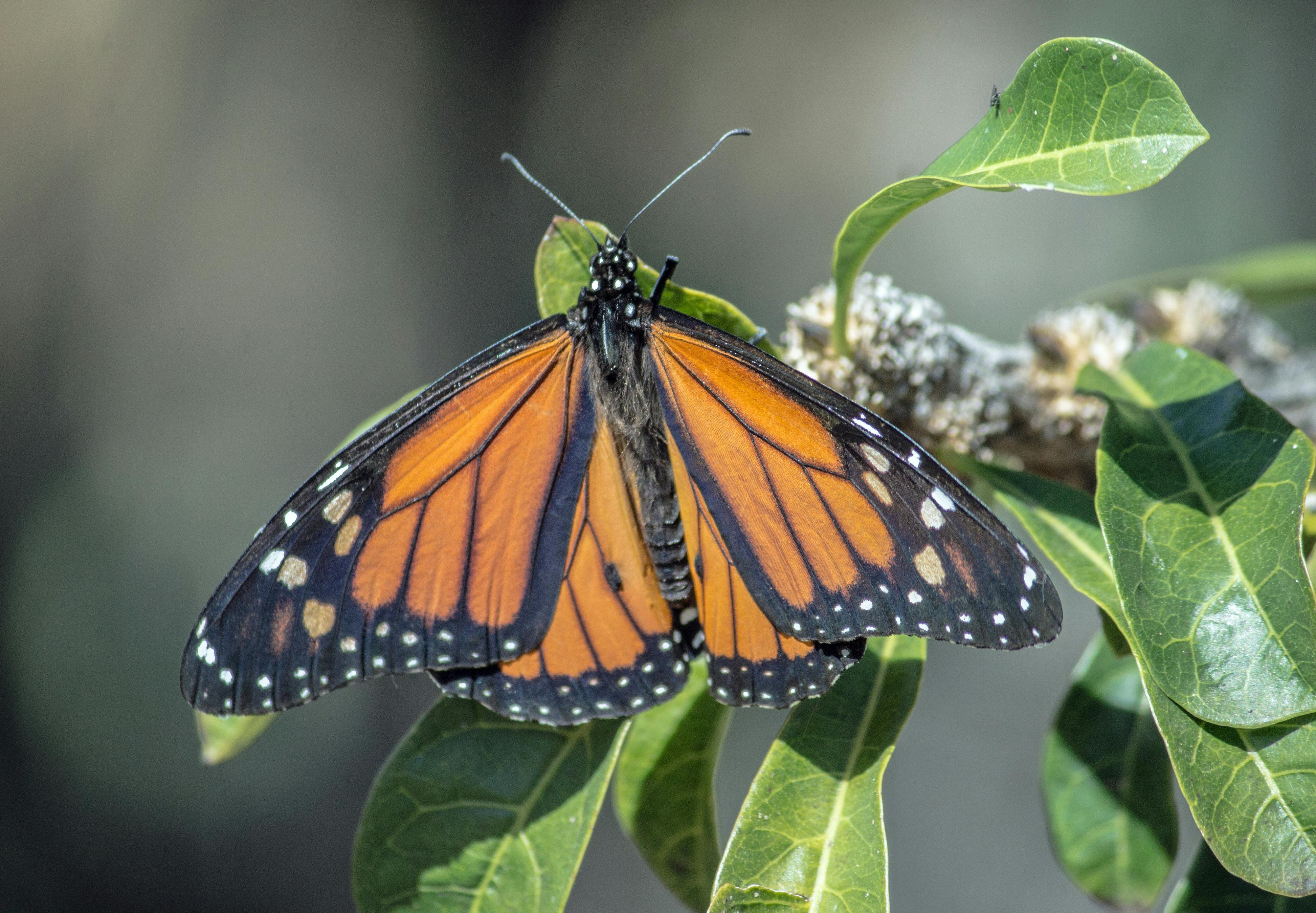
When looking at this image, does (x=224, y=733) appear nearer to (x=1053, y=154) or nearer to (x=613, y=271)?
(x=613, y=271)

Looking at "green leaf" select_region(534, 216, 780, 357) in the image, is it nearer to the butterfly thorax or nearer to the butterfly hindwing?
the butterfly thorax

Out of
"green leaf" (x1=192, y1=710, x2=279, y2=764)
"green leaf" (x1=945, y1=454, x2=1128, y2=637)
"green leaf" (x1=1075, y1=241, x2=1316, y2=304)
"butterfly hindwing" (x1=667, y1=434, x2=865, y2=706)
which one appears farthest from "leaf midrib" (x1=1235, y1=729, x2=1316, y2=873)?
"green leaf" (x1=192, y1=710, x2=279, y2=764)

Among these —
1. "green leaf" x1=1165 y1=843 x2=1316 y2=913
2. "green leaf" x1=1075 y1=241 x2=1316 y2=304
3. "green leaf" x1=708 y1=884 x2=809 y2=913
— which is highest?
"green leaf" x1=1075 y1=241 x2=1316 y2=304

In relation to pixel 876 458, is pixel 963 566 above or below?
below

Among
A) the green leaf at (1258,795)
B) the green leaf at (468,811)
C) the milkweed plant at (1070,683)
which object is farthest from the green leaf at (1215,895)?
the green leaf at (468,811)

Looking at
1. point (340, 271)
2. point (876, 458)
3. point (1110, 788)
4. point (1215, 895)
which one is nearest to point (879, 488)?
point (876, 458)

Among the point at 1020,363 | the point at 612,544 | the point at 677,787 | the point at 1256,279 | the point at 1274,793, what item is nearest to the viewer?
the point at 1274,793
